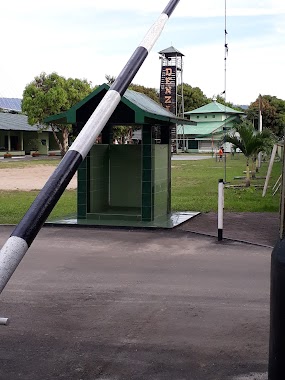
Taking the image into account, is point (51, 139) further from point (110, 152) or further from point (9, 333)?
point (9, 333)

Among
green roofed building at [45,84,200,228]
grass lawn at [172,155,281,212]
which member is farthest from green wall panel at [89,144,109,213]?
grass lawn at [172,155,281,212]

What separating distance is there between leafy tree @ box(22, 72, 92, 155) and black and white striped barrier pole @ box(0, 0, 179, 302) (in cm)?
5088

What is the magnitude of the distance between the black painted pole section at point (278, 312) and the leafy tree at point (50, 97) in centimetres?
5031

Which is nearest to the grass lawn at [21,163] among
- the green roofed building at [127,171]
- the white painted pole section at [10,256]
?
the green roofed building at [127,171]

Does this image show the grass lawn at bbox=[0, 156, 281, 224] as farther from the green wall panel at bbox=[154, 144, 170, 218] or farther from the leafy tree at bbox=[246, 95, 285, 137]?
the leafy tree at bbox=[246, 95, 285, 137]

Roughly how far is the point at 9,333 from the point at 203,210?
Answer: 10859 millimetres

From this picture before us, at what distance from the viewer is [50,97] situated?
53875mm

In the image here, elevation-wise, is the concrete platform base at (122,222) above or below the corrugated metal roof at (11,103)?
below

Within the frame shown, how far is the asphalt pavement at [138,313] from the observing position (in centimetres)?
499

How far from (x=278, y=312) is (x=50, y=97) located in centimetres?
5186

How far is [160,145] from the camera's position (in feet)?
47.0

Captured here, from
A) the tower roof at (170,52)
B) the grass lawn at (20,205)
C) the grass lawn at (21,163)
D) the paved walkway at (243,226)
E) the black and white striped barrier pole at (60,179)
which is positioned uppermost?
the tower roof at (170,52)

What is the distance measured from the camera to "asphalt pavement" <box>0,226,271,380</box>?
499cm

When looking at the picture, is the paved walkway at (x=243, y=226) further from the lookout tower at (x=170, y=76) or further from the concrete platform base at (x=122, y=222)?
the lookout tower at (x=170, y=76)
